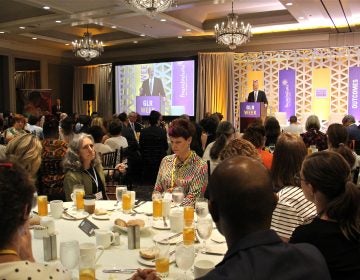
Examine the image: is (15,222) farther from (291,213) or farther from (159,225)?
(291,213)

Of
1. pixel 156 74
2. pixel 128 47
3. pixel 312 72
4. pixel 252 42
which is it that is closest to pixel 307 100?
pixel 312 72

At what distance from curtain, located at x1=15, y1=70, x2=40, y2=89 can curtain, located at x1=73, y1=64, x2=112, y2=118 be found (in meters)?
1.36

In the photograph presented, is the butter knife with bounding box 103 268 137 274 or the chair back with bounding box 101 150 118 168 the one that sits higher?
the chair back with bounding box 101 150 118 168

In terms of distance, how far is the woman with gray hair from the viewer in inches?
131

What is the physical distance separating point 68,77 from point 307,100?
865 centimetres

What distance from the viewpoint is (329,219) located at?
1757 millimetres

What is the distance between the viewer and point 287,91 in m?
10.9

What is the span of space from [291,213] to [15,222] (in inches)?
62.9

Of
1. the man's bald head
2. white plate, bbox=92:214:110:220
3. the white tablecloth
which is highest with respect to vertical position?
the man's bald head

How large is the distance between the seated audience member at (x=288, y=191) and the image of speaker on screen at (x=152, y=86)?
9.95 metres

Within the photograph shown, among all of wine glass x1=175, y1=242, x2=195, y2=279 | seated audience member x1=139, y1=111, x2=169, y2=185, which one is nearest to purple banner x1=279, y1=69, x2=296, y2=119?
seated audience member x1=139, y1=111, x2=169, y2=185

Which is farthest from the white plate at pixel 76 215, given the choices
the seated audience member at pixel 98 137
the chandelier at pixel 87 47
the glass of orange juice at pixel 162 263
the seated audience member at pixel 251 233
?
the chandelier at pixel 87 47

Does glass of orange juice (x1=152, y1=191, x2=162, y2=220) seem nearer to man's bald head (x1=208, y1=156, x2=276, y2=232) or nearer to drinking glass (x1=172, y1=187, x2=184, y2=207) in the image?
drinking glass (x1=172, y1=187, x2=184, y2=207)

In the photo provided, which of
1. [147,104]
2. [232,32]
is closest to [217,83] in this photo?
[147,104]
